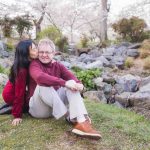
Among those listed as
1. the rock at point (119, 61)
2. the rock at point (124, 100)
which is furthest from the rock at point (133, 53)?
the rock at point (124, 100)

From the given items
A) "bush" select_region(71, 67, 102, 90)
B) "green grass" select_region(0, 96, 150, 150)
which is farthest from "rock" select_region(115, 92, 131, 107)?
"green grass" select_region(0, 96, 150, 150)

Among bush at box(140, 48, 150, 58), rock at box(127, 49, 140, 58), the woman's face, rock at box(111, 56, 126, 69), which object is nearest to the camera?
the woman's face

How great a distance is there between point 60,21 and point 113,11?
19.5 ft

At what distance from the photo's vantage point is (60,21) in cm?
2972

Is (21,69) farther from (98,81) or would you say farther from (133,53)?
(133,53)

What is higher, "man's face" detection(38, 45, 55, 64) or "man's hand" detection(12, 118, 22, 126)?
"man's face" detection(38, 45, 55, 64)

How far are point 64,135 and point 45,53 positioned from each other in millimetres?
922

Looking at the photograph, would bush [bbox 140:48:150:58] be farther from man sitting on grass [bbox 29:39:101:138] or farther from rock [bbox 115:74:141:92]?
man sitting on grass [bbox 29:39:101:138]

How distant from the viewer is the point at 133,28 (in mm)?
17047

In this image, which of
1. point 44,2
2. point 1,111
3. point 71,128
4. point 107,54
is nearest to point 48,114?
point 71,128

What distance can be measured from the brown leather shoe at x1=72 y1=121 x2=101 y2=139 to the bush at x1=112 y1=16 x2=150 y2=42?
13730 mm

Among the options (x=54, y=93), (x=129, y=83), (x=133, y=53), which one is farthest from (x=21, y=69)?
(x=133, y=53)

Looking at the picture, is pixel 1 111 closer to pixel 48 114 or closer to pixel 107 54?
pixel 48 114

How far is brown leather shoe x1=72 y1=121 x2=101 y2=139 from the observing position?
12.3 ft
